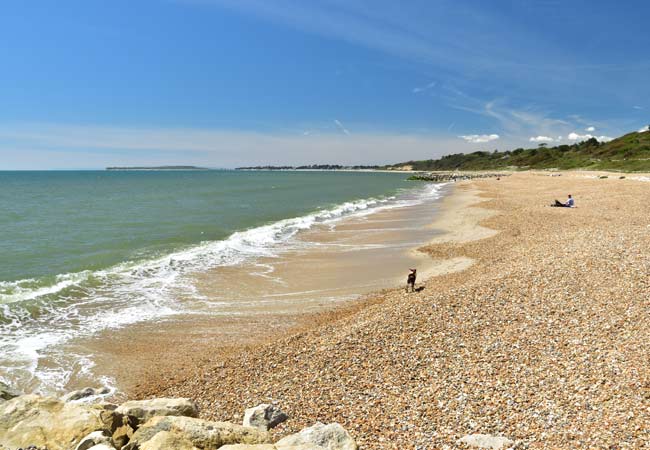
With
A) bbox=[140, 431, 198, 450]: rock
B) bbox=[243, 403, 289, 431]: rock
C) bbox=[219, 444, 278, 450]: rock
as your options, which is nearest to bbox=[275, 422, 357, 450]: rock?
bbox=[219, 444, 278, 450]: rock

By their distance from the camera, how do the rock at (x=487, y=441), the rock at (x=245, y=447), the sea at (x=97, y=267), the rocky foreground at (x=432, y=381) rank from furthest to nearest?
the sea at (x=97, y=267) → the rocky foreground at (x=432, y=381) → the rock at (x=487, y=441) → the rock at (x=245, y=447)

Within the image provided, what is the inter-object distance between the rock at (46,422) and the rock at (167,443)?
44.0 inches

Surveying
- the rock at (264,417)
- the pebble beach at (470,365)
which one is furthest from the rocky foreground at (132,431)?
the pebble beach at (470,365)

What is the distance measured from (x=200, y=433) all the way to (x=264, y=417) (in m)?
1.34

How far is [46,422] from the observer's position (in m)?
5.79

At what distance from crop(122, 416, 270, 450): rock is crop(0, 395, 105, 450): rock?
27.7 inches

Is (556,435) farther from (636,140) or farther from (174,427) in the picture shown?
(636,140)

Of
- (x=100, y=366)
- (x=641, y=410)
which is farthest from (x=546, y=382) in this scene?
(x=100, y=366)

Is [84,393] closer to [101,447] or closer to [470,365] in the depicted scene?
[101,447]

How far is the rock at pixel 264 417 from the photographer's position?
20.8 ft

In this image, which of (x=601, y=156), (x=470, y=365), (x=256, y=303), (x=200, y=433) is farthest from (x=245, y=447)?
(x=601, y=156)

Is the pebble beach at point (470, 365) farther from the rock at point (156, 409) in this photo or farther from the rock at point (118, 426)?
the rock at point (118, 426)

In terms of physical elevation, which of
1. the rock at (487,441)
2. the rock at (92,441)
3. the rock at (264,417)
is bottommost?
the rock at (264,417)

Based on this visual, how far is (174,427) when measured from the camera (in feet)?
17.8
